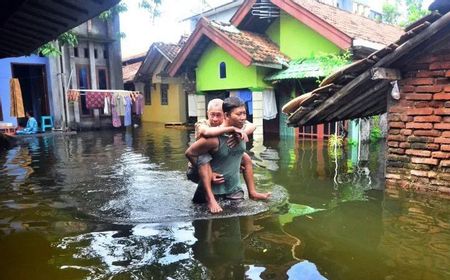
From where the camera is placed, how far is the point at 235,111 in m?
5.28

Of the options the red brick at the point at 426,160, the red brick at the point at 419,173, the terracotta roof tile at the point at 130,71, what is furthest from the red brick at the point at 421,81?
the terracotta roof tile at the point at 130,71

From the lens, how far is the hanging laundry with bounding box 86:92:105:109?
65.5 feet

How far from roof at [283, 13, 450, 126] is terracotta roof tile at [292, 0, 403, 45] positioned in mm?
6313

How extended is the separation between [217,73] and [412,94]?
1132 cm

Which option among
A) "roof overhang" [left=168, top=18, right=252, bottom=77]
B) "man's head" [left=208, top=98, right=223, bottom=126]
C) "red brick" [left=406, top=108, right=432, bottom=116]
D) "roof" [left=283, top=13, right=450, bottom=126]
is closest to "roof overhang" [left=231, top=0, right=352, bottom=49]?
"roof overhang" [left=168, top=18, right=252, bottom=77]

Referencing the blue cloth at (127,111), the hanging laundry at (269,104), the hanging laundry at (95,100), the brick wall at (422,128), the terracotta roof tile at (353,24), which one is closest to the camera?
the brick wall at (422,128)

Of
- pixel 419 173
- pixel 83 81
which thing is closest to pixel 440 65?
pixel 419 173

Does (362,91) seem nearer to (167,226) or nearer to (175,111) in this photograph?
(167,226)

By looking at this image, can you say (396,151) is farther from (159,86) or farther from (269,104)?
(159,86)

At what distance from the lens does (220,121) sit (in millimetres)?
5555

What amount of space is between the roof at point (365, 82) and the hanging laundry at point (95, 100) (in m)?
15.0

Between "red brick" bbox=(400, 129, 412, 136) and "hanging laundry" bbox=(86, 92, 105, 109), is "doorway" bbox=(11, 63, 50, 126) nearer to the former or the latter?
"hanging laundry" bbox=(86, 92, 105, 109)

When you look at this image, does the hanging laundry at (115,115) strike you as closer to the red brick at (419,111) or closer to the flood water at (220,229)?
the flood water at (220,229)

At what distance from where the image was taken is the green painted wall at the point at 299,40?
47.3ft
